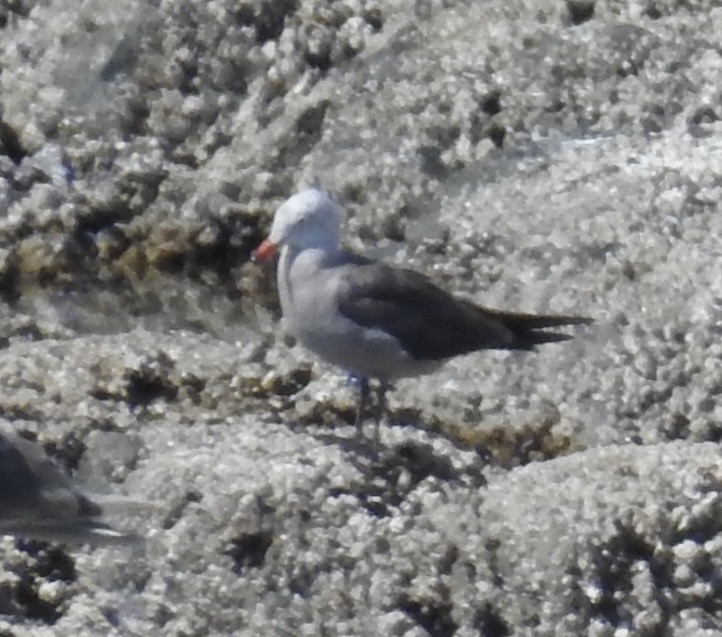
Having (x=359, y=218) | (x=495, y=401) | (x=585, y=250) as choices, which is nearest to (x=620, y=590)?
(x=495, y=401)

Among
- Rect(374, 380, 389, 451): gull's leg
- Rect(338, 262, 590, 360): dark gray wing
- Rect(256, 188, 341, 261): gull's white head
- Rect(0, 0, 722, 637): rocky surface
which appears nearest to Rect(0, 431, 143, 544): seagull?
Rect(0, 0, 722, 637): rocky surface

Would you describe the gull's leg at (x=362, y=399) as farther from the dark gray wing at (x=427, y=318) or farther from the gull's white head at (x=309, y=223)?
the gull's white head at (x=309, y=223)

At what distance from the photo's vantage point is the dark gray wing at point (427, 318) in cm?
433

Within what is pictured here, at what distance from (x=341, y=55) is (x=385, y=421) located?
1943 mm

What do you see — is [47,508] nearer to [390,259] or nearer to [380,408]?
[380,408]

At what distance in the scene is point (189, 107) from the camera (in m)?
6.10

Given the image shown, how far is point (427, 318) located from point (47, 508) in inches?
52.0

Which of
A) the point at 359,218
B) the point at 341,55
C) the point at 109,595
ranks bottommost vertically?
the point at 109,595

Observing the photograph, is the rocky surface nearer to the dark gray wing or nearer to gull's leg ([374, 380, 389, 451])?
gull's leg ([374, 380, 389, 451])

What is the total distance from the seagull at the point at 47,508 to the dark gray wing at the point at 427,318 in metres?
1.06

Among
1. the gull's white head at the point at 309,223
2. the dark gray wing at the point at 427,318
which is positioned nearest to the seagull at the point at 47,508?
the dark gray wing at the point at 427,318

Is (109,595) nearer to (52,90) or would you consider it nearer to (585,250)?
(585,250)

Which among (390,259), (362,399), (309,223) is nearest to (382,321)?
(362,399)

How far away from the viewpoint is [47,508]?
3.45 metres
